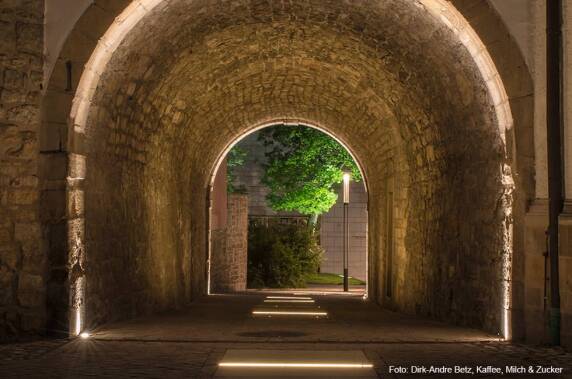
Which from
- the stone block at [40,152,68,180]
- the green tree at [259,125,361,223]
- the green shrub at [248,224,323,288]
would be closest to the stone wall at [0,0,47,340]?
the stone block at [40,152,68,180]

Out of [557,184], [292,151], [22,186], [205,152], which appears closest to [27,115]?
[22,186]

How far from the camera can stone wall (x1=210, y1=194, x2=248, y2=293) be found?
2081 cm

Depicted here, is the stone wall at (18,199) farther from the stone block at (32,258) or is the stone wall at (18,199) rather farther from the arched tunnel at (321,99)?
the arched tunnel at (321,99)

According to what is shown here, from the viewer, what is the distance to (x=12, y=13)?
8172mm

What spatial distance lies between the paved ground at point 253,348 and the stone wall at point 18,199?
1.41ft

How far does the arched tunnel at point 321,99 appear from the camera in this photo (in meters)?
8.63

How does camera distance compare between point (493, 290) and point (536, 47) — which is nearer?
point (536, 47)

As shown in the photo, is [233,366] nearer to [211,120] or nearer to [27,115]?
[27,115]

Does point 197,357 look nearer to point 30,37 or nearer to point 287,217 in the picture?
point 30,37

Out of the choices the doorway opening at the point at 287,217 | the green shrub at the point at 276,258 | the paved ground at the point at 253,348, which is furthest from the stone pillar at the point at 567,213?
the green shrub at the point at 276,258

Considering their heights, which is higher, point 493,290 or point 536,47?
point 536,47

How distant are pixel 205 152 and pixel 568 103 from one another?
9.86 metres

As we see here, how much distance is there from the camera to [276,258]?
83.2ft

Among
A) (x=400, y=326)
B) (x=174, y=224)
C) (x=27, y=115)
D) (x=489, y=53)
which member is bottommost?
(x=400, y=326)
